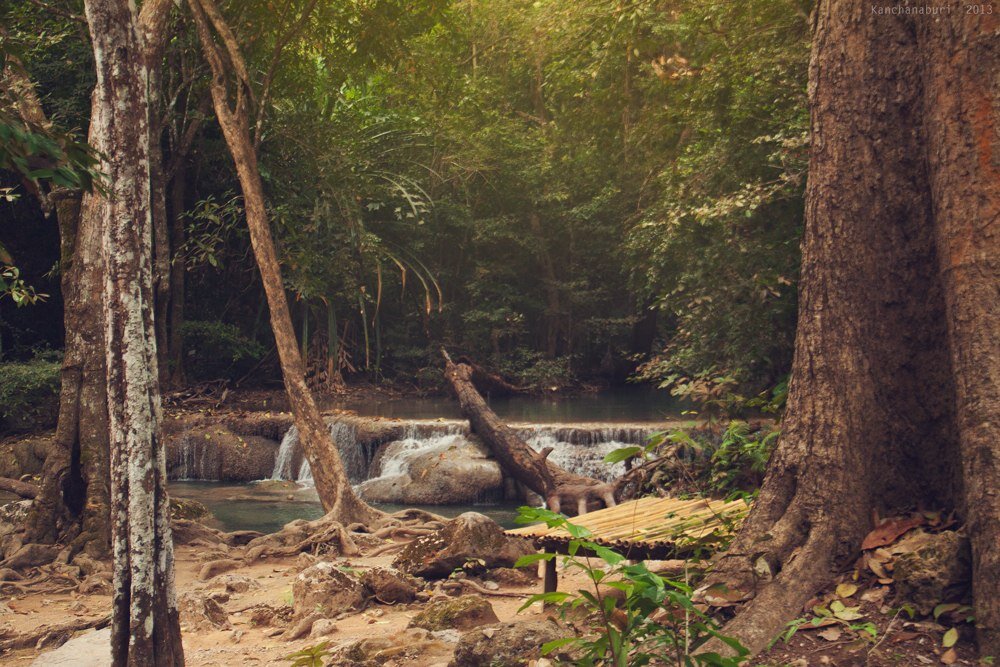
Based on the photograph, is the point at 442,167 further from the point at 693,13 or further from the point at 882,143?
the point at 882,143

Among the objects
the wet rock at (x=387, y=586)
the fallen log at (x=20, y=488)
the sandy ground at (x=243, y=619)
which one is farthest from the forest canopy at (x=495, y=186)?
the fallen log at (x=20, y=488)

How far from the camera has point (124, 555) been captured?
13.1 feet

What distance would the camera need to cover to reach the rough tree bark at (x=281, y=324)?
366 inches

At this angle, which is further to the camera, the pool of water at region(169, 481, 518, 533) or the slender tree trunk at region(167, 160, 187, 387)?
the slender tree trunk at region(167, 160, 187, 387)

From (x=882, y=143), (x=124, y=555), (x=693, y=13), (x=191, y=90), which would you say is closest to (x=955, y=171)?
(x=882, y=143)

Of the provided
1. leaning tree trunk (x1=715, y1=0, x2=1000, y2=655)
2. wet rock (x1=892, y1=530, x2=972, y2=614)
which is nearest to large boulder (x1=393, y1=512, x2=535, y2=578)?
leaning tree trunk (x1=715, y1=0, x2=1000, y2=655)

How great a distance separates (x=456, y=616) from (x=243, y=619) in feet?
6.18

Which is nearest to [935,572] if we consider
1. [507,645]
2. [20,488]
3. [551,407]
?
[507,645]

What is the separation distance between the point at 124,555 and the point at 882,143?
3.71m

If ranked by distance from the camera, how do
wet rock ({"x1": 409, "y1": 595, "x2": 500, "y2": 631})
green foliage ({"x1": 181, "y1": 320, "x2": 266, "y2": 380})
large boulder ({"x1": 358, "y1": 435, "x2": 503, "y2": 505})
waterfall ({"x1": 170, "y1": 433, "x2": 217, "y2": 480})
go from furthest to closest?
green foliage ({"x1": 181, "y1": 320, "x2": 266, "y2": 380})
waterfall ({"x1": 170, "y1": 433, "x2": 217, "y2": 480})
large boulder ({"x1": 358, "y1": 435, "x2": 503, "y2": 505})
wet rock ({"x1": 409, "y1": 595, "x2": 500, "y2": 631})

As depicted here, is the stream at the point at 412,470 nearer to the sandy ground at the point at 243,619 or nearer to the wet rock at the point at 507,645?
the sandy ground at the point at 243,619

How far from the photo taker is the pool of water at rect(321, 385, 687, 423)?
17.0 metres

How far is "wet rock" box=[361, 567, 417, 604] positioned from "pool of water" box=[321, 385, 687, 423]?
32.3ft

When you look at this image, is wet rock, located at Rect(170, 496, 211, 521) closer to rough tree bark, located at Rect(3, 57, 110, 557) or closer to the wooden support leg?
rough tree bark, located at Rect(3, 57, 110, 557)
